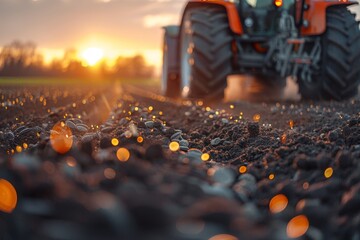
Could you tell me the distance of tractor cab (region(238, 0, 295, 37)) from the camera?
1021cm

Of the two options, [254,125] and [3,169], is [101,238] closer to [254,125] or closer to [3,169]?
[3,169]

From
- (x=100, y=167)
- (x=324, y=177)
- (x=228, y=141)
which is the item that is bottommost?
(x=228, y=141)

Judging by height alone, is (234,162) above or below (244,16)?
below

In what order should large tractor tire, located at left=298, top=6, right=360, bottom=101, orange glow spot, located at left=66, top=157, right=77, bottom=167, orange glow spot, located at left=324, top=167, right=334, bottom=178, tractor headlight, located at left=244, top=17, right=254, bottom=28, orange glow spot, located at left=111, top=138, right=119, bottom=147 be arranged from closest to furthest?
1. orange glow spot, located at left=66, top=157, right=77, bottom=167
2. orange glow spot, located at left=324, top=167, right=334, bottom=178
3. orange glow spot, located at left=111, top=138, right=119, bottom=147
4. large tractor tire, located at left=298, top=6, right=360, bottom=101
5. tractor headlight, located at left=244, top=17, right=254, bottom=28

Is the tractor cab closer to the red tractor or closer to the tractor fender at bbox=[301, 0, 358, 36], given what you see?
the red tractor

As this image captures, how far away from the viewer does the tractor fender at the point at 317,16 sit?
967cm

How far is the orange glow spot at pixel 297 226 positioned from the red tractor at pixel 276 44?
23.6ft

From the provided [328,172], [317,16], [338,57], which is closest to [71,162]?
[328,172]

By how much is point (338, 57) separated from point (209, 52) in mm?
2274

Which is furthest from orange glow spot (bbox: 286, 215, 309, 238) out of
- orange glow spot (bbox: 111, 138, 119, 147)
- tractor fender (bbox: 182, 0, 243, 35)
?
tractor fender (bbox: 182, 0, 243, 35)

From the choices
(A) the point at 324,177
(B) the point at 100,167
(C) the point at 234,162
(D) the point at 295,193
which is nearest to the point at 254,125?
(C) the point at 234,162

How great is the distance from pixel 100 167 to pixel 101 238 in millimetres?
832

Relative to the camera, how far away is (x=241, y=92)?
524 inches

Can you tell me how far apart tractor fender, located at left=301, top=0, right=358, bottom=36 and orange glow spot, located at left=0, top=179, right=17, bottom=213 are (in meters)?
8.39
